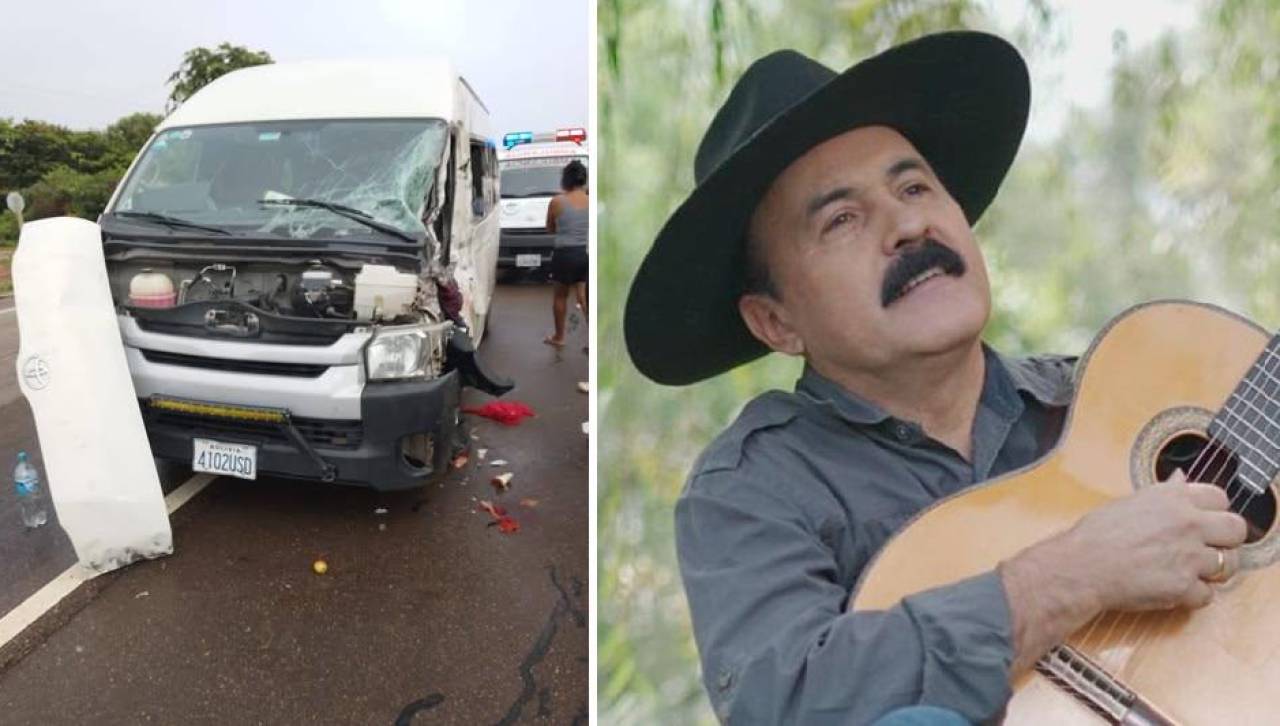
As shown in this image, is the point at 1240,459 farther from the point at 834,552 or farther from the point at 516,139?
the point at 516,139

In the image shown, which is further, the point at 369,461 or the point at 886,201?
the point at 369,461

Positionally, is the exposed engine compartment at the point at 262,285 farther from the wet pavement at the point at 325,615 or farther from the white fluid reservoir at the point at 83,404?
the wet pavement at the point at 325,615

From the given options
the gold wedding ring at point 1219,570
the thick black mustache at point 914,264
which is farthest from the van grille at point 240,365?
the gold wedding ring at point 1219,570

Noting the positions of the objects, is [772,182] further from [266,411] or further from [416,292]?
[266,411]

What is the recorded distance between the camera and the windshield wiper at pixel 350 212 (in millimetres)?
3498

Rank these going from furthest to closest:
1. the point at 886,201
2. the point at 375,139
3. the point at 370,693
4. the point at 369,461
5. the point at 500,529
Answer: the point at 375,139
the point at 500,529
the point at 369,461
the point at 370,693
the point at 886,201

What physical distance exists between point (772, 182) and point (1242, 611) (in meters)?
0.75

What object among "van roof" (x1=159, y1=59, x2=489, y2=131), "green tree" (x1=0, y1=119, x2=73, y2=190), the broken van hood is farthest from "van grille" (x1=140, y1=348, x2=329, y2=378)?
"green tree" (x1=0, y1=119, x2=73, y2=190)

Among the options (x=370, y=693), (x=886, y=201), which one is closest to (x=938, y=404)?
(x=886, y=201)

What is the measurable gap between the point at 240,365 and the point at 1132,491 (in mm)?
Answer: 3182

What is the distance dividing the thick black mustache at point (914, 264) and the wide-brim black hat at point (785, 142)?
0.09 meters

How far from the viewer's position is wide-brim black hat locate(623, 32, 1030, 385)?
3.71ft

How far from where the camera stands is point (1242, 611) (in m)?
1.01

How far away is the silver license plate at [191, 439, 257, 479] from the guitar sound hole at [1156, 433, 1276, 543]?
314 centimetres
